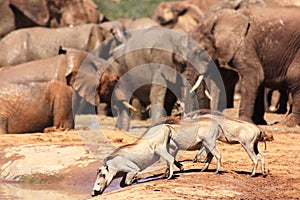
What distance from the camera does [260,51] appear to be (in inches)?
505

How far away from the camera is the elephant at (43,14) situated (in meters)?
20.7

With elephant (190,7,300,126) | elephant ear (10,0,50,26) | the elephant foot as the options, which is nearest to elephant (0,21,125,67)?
elephant ear (10,0,50,26)

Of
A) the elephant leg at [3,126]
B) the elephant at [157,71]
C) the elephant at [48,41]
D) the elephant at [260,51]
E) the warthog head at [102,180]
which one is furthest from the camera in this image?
the elephant at [48,41]

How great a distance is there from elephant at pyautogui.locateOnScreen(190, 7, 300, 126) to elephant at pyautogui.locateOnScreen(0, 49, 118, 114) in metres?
2.04

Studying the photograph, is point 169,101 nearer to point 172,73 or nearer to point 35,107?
point 172,73

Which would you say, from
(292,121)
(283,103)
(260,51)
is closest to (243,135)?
(292,121)

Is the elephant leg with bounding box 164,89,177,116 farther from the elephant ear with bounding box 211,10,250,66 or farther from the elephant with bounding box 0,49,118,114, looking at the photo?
the elephant with bounding box 0,49,118,114

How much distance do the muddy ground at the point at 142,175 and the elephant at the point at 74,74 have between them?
51.4 inches

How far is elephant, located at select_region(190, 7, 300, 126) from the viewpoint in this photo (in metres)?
12.6

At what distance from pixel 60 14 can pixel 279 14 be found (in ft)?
31.3

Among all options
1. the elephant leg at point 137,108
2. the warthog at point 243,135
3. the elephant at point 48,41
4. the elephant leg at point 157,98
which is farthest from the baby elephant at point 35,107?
the elephant at point 48,41

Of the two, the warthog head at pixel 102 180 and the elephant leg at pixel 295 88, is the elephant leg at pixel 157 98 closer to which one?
the elephant leg at pixel 295 88

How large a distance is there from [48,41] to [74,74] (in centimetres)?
572

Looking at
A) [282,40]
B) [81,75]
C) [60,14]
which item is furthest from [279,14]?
[60,14]
